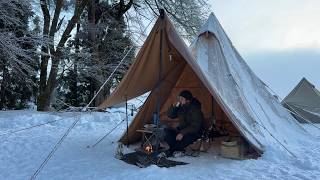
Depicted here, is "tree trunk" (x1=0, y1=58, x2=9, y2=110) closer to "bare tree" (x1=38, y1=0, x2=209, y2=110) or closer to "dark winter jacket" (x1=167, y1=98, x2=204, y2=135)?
"bare tree" (x1=38, y1=0, x2=209, y2=110)

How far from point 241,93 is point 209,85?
1253 millimetres

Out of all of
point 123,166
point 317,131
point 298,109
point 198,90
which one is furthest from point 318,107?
point 123,166

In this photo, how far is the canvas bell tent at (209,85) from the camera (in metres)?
6.63

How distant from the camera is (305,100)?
42.3 ft

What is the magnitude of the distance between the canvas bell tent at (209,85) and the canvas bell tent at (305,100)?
11.3 feet

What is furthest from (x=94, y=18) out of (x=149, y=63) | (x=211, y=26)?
(x=149, y=63)

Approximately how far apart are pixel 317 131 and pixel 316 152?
10.0ft

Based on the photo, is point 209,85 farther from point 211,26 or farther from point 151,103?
point 211,26

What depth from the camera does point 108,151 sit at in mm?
7230

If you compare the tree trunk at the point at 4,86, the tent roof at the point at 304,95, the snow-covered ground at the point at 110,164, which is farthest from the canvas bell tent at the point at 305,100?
the tree trunk at the point at 4,86

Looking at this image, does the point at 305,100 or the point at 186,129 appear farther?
the point at 305,100

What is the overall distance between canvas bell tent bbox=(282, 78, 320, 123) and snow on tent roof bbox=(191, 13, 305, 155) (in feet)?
11.3

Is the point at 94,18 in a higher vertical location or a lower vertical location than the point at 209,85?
higher

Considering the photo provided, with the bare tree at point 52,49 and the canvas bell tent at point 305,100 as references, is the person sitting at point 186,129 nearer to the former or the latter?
the canvas bell tent at point 305,100
